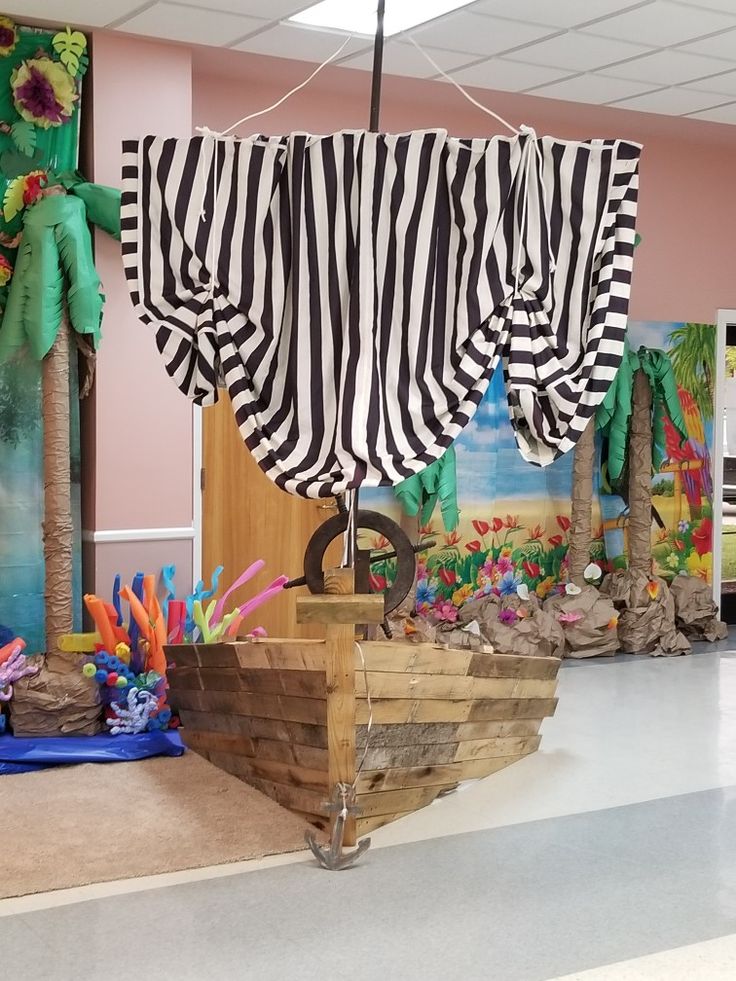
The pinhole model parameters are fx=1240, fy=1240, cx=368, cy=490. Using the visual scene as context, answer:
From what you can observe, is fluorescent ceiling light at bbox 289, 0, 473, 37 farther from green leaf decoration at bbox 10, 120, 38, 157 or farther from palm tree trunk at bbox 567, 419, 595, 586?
palm tree trunk at bbox 567, 419, 595, 586

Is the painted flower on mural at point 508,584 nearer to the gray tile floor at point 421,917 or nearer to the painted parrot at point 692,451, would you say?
the painted parrot at point 692,451

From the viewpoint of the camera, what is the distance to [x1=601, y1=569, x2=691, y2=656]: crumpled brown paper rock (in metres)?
7.66

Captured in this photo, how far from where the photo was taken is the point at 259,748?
448 centimetres

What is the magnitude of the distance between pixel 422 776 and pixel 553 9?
3.26 m

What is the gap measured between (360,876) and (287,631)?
2925 millimetres

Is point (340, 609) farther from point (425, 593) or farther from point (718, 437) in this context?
point (718, 437)

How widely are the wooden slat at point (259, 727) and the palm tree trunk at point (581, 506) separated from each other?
333 centimetres

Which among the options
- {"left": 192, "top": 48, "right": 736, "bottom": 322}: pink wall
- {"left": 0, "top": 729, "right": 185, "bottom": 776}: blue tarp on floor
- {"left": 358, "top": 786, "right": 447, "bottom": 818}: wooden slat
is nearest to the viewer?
{"left": 358, "top": 786, "right": 447, "bottom": 818}: wooden slat

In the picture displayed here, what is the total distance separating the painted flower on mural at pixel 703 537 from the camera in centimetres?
834

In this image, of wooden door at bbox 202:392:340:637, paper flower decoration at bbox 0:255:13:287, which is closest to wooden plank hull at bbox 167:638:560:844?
wooden door at bbox 202:392:340:637

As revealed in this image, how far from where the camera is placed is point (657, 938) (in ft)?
11.3

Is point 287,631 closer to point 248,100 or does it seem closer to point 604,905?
point 248,100

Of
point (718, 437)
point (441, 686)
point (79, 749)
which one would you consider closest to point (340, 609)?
point (441, 686)

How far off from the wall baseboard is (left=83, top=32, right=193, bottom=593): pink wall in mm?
12
